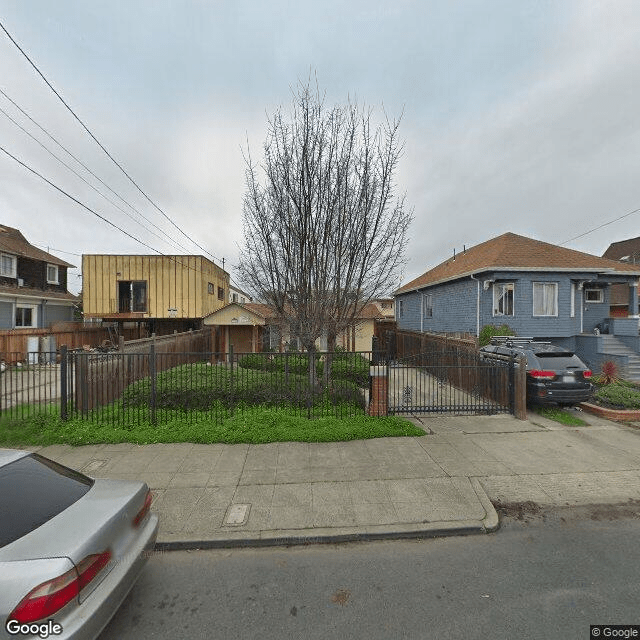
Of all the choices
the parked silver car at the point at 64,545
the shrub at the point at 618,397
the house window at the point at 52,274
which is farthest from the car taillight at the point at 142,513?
the house window at the point at 52,274

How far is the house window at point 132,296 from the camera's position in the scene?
19.2 meters

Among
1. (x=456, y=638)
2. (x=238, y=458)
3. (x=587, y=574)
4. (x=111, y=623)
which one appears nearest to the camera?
(x=456, y=638)

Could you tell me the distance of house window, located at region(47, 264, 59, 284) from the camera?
2266cm

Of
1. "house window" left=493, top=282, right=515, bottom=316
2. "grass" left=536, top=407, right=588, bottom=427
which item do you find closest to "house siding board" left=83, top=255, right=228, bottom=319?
"house window" left=493, top=282, right=515, bottom=316

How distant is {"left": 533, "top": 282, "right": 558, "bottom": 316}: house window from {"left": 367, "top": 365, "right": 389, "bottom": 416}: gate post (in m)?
10.2

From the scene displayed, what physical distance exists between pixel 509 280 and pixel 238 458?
42.7 feet

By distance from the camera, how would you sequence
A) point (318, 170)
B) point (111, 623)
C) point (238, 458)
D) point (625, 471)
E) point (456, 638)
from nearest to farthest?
point (456, 638) < point (111, 623) < point (625, 471) < point (238, 458) < point (318, 170)

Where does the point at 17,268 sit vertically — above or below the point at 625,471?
above

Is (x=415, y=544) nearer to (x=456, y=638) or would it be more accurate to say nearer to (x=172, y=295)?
(x=456, y=638)

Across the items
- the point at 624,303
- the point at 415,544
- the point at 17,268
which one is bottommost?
the point at 415,544

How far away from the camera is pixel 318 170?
7.18m

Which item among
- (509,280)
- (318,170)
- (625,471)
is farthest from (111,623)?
(509,280)

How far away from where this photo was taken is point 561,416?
24.3 feet

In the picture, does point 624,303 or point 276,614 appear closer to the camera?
point 276,614
